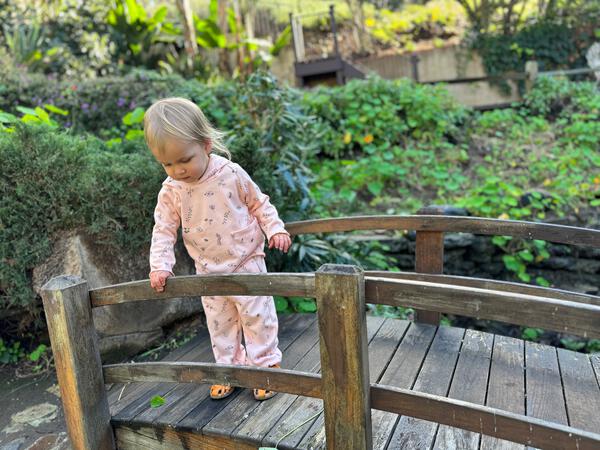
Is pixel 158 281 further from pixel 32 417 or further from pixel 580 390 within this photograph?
A: pixel 580 390

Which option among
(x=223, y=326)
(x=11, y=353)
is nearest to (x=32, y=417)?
(x=11, y=353)

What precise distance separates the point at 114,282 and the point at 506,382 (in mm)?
2302

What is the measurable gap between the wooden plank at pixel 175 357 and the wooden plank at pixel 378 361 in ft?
1.75

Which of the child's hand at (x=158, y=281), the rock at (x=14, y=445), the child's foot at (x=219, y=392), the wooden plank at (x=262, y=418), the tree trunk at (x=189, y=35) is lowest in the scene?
the rock at (x=14, y=445)

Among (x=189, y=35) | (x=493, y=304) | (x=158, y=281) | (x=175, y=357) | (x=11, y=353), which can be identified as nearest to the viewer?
(x=493, y=304)

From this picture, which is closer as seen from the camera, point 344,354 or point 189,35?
point 344,354

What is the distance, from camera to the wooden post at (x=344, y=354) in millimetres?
1569

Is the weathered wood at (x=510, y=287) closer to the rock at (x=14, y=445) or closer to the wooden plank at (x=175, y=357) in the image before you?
the wooden plank at (x=175, y=357)

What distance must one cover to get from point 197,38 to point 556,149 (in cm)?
738

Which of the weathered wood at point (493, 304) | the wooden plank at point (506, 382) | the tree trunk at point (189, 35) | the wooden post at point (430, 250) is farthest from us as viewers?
the tree trunk at point (189, 35)

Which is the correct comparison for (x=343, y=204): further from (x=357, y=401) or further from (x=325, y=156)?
(x=357, y=401)

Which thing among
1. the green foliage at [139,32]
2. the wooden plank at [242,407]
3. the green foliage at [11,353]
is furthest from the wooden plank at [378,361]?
the green foliage at [139,32]

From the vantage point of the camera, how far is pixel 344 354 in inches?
63.3

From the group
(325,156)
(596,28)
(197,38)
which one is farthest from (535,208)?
(197,38)
